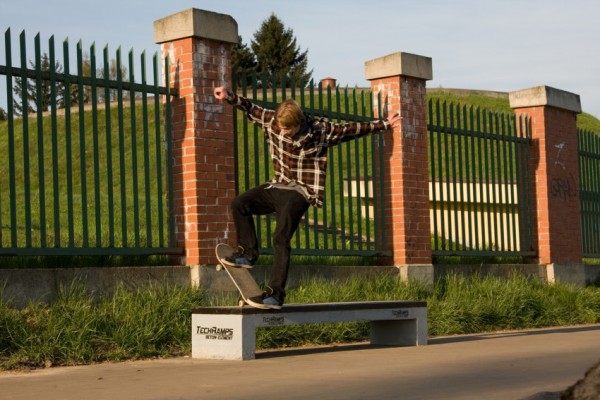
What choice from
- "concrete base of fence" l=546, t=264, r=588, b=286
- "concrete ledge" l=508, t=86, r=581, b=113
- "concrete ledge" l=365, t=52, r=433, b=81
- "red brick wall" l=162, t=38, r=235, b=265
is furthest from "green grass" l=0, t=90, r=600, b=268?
"concrete base of fence" l=546, t=264, r=588, b=286

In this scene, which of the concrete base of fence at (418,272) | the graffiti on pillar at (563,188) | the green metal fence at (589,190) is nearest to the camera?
the concrete base of fence at (418,272)

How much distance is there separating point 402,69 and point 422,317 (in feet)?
14.2

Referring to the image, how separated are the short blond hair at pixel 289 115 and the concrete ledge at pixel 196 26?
225 centimetres

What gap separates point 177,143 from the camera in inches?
398

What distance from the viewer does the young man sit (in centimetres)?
808

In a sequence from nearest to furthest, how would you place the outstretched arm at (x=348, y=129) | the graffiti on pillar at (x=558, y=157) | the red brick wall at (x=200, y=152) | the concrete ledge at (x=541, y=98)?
the outstretched arm at (x=348, y=129)
the red brick wall at (x=200, y=152)
the concrete ledge at (x=541, y=98)
the graffiti on pillar at (x=558, y=157)

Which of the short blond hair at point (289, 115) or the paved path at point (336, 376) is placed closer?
the paved path at point (336, 376)

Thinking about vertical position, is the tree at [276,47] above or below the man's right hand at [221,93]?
above

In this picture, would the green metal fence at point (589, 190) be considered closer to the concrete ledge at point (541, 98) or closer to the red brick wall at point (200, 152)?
the concrete ledge at point (541, 98)

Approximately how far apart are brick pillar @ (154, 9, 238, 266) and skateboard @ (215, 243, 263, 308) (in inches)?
54.8

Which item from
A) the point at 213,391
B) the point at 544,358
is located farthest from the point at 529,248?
the point at 213,391

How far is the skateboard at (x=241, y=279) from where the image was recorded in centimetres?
816

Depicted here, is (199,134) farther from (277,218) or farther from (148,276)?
(277,218)

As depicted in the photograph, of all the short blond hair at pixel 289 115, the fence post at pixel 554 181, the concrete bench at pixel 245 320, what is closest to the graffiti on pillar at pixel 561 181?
the fence post at pixel 554 181
